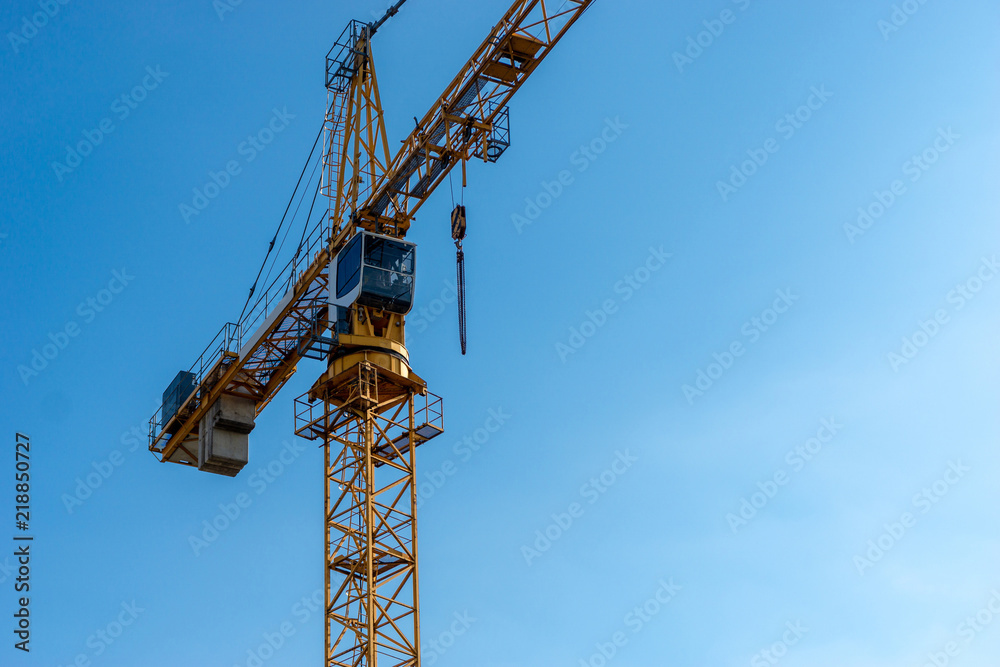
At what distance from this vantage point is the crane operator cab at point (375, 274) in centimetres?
4025

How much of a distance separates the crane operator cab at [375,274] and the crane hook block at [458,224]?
1484 mm

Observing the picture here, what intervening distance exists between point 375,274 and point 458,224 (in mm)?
3193

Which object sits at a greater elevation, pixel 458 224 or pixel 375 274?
pixel 458 224

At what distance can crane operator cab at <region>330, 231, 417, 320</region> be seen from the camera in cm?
4025

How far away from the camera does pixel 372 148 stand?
4444 centimetres

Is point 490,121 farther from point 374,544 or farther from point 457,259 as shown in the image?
point 374,544

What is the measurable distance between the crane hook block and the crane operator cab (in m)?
1.48

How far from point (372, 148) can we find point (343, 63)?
11.8 ft

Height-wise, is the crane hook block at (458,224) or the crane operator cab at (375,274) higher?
the crane hook block at (458,224)

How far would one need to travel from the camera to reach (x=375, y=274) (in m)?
40.4

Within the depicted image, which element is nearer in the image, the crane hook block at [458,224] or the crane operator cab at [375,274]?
the crane operator cab at [375,274]

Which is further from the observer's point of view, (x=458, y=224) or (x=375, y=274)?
(x=458, y=224)

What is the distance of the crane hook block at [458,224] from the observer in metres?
42.1

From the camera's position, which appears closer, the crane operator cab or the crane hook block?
the crane operator cab
